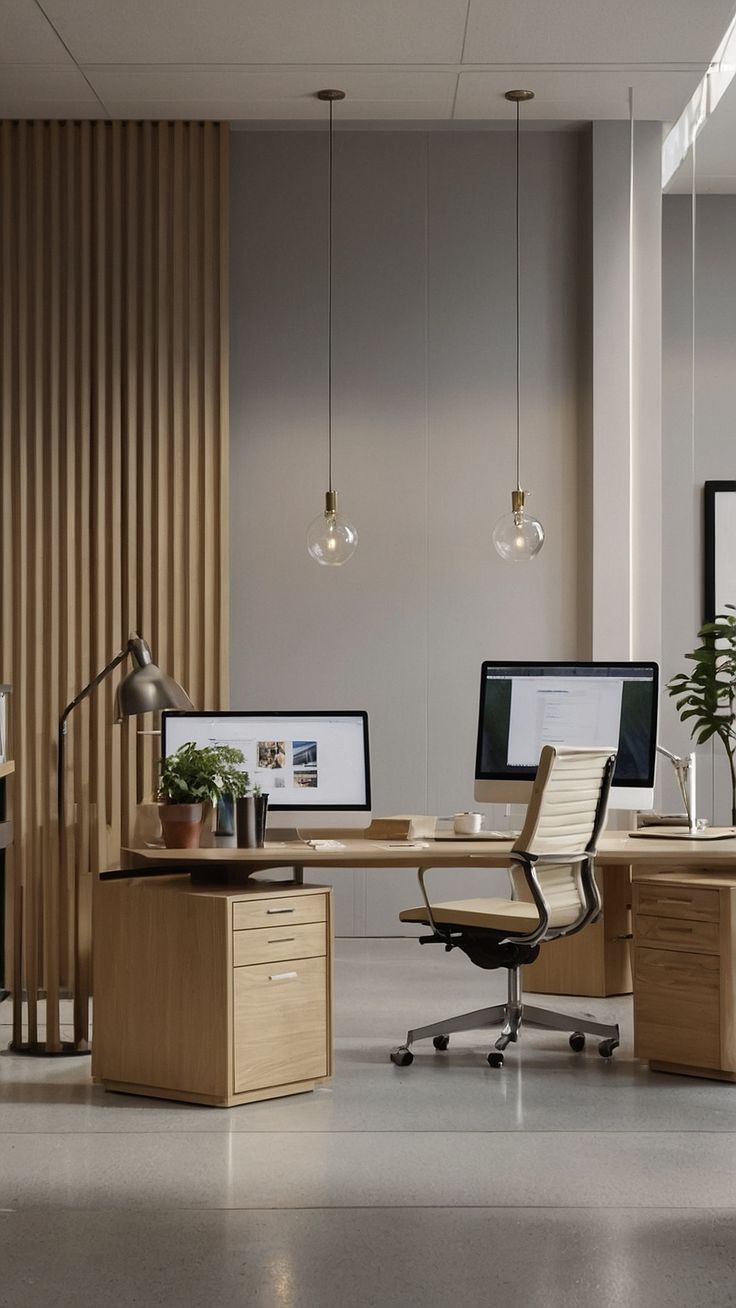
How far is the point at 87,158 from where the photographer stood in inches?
257

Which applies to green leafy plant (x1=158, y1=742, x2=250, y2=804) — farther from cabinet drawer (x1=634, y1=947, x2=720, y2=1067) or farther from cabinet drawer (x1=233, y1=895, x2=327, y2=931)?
cabinet drawer (x1=634, y1=947, x2=720, y2=1067)

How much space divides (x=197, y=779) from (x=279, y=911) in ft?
1.54

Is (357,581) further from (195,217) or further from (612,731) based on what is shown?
(612,731)

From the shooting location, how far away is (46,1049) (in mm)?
4664

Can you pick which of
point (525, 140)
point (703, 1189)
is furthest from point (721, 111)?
point (703, 1189)

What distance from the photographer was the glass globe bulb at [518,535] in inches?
229

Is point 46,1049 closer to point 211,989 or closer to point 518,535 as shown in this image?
point 211,989

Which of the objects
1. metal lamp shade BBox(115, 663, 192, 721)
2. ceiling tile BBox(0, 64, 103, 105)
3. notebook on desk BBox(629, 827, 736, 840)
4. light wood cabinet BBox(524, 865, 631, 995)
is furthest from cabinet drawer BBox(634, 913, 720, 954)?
ceiling tile BBox(0, 64, 103, 105)

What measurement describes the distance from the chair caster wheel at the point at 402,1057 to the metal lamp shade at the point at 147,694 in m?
1.29

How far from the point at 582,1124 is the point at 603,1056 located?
76cm

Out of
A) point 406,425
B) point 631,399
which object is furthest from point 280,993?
point 631,399

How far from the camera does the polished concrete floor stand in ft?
8.84

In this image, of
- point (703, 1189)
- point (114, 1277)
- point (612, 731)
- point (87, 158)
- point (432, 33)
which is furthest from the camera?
point (87, 158)

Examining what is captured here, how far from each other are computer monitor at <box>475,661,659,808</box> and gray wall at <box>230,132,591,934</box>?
2.10 m
